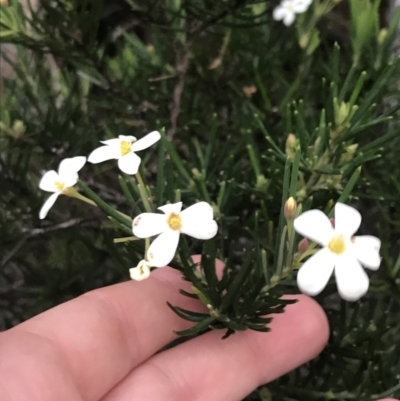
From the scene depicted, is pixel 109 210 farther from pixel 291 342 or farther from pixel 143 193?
pixel 291 342

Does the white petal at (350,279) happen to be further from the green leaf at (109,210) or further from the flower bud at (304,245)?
the green leaf at (109,210)

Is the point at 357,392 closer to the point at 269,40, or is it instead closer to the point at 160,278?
the point at 160,278

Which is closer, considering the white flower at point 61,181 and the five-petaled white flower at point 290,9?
the white flower at point 61,181

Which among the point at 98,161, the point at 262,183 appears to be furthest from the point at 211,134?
the point at 98,161

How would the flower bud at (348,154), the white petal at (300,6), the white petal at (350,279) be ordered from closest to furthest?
the white petal at (350,279) → the flower bud at (348,154) → the white petal at (300,6)

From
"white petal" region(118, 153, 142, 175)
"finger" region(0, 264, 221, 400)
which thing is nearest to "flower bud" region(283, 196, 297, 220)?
"white petal" region(118, 153, 142, 175)

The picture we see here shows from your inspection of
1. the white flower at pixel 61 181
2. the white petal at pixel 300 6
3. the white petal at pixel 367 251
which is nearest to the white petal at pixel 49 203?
the white flower at pixel 61 181
